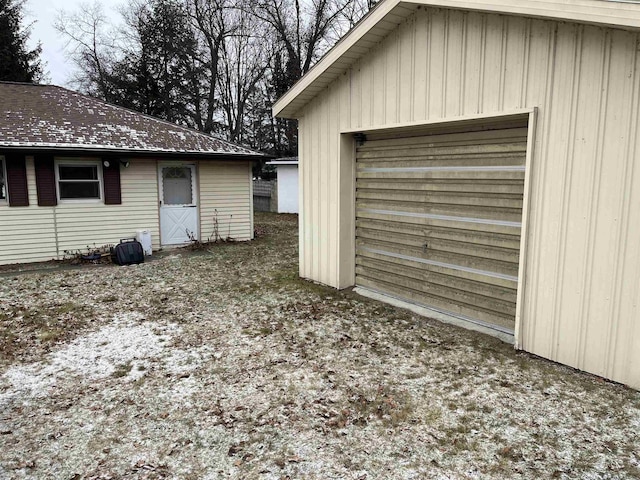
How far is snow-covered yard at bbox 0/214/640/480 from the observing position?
2902 millimetres

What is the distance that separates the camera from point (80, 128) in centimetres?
1025

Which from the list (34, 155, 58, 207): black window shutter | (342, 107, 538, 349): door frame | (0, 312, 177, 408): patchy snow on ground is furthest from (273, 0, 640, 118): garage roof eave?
(34, 155, 58, 207): black window shutter

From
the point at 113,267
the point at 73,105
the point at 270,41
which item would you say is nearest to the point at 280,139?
the point at 270,41

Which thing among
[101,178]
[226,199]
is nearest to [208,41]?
[226,199]

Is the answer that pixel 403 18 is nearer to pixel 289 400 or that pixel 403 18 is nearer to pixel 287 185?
pixel 289 400

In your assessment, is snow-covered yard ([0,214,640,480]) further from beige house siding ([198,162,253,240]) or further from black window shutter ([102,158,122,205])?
beige house siding ([198,162,253,240])

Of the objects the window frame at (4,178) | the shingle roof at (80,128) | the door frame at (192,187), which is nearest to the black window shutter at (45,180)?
the shingle roof at (80,128)

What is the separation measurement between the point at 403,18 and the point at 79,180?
7996 millimetres

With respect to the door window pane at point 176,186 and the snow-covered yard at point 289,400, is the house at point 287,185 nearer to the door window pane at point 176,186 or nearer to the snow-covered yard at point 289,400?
the door window pane at point 176,186

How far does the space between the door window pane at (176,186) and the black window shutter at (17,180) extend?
2.89 meters

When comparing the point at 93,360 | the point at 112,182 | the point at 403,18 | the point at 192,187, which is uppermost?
the point at 403,18

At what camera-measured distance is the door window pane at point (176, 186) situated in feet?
36.1

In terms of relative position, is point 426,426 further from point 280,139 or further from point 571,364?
point 280,139

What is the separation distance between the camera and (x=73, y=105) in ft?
37.5
